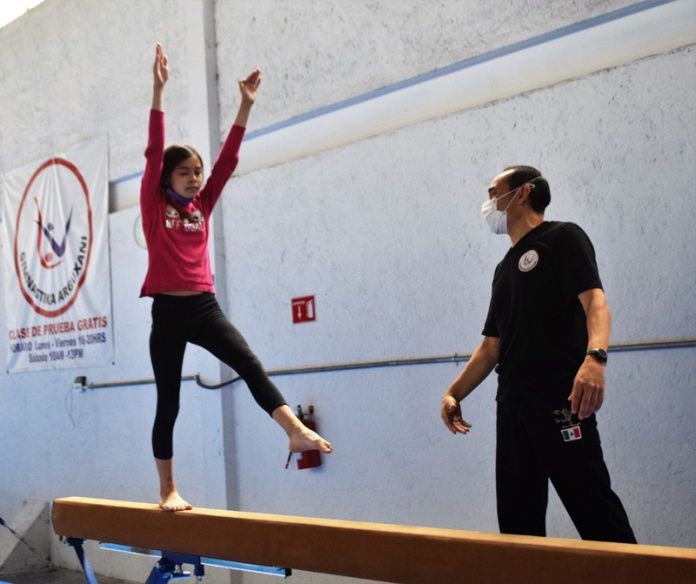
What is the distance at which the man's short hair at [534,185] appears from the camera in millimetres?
2801

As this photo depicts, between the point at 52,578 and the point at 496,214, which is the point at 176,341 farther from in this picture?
the point at 52,578

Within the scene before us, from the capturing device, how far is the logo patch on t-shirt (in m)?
2.60

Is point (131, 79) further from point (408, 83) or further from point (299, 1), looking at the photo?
point (408, 83)

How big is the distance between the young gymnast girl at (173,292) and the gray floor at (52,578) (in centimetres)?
286

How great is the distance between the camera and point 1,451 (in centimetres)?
650

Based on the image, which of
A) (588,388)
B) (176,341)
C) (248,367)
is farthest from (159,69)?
(588,388)

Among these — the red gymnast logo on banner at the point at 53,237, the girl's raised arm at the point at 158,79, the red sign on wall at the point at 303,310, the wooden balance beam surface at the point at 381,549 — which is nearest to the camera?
Answer: the wooden balance beam surface at the point at 381,549

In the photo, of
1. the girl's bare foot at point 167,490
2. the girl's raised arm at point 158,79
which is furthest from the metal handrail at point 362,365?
the girl's raised arm at point 158,79

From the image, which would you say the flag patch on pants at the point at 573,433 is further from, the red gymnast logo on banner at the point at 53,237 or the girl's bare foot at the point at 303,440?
the red gymnast logo on banner at the point at 53,237

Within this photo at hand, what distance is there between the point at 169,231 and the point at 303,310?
1.53 metres

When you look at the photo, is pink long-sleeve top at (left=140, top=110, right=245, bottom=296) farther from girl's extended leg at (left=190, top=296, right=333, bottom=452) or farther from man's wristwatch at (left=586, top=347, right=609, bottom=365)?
man's wristwatch at (left=586, top=347, right=609, bottom=365)

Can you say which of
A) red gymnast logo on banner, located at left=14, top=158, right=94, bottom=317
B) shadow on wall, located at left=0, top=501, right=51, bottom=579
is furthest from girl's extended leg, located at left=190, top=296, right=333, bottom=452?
shadow on wall, located at left=0, top=501, right=51, bottom=579

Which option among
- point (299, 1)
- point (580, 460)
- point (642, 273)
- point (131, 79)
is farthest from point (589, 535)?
point (131, 79)

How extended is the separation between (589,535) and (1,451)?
530cm
